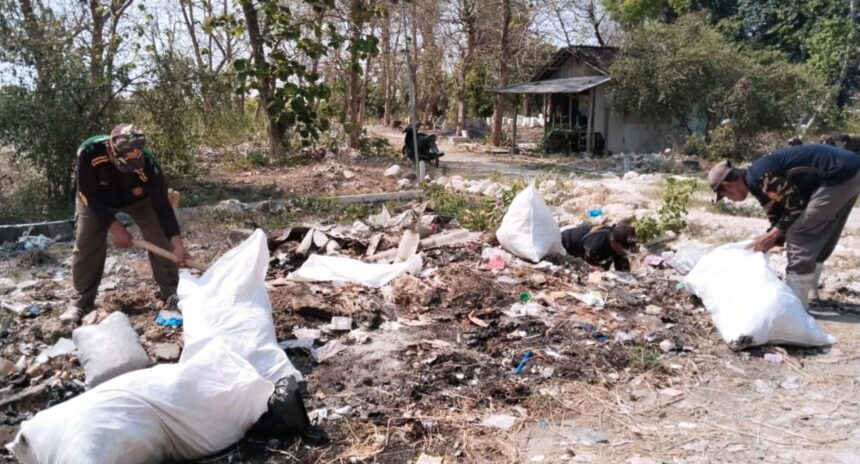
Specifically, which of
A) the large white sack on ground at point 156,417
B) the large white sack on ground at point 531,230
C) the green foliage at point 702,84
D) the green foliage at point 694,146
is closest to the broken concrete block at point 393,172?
the large white sack on ground at point 531,230

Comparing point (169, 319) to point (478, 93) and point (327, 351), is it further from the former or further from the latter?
point (478, 93)

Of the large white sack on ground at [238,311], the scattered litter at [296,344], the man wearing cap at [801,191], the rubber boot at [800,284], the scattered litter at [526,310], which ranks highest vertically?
the man wearing cap at [801,191]

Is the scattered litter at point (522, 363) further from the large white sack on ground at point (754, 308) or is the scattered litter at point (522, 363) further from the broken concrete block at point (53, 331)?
the broken concrete block at point (53, 331)

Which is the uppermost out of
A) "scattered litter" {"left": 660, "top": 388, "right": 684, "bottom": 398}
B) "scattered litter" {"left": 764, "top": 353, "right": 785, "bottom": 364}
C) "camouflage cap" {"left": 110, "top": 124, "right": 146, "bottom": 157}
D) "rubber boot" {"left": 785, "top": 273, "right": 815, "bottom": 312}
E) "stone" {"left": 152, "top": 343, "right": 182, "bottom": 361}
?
"camouflage cap" {"left": 110, "top": 124, "right": 146, "bottom": 157}

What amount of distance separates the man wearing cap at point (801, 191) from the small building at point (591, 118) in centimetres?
1278

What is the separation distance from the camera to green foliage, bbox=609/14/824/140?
50.9 ft

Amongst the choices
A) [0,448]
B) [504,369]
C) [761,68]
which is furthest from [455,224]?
[761,68]

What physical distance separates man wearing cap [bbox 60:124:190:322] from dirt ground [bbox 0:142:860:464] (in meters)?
0.22

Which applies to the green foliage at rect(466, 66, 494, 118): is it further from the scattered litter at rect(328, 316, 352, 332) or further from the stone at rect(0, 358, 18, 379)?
the stone at rect(0, 358, 18, 379)

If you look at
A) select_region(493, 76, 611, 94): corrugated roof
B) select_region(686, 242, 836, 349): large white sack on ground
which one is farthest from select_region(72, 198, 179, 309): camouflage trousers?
select_region(493, 76, 611, 94): corrugated roof

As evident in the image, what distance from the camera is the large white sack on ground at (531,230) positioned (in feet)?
18.0

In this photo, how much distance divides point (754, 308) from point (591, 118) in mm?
14419

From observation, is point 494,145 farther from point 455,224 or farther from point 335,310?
point 335,310

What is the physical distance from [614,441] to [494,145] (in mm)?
16908
